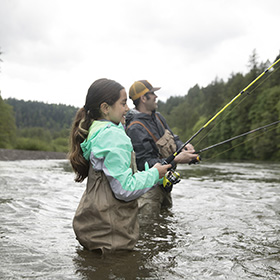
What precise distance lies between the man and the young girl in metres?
2.06

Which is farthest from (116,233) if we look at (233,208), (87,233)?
(233,208)

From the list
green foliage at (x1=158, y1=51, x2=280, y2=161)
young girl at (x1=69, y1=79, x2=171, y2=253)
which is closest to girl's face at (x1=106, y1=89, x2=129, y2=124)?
young girl at (x1=69, y1=79, x2=171, y2=253)

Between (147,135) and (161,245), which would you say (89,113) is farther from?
(147,135)

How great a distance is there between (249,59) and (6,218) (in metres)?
54.8

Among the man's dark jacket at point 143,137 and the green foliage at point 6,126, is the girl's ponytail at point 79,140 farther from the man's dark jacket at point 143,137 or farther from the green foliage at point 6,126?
the green foliage at point 6,126

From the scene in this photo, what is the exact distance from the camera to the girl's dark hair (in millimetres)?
3135

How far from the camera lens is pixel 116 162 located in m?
2.80

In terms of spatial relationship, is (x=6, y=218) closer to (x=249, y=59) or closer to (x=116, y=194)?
(x=116, y=194)

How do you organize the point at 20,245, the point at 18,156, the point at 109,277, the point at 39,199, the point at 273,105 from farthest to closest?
the point at 273,105
the point at 18,156
the point at 39,199
the point at 20,245
the point at 109,277

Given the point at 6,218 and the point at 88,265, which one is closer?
the point at 88,265

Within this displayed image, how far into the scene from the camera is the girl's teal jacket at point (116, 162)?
2801 mm

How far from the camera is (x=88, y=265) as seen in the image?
2.95 metres

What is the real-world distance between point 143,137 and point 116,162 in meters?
2.47

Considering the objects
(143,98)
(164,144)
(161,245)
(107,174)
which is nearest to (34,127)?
(143,98)
